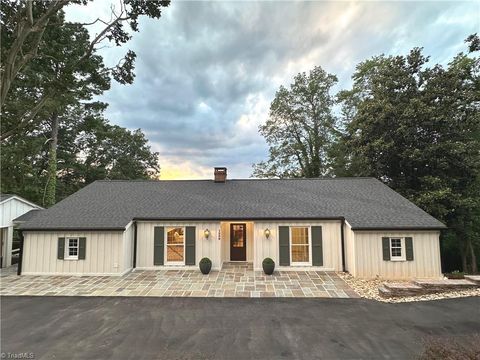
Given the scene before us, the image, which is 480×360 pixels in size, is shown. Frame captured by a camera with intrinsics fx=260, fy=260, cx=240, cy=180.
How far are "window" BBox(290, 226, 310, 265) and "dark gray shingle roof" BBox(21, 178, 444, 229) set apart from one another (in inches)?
30.4

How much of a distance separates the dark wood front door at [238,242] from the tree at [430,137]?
10244 millimetres

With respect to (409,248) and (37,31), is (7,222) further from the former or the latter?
(409,248)

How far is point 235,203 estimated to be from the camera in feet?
48.6

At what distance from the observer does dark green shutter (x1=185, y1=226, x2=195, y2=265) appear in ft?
43.5

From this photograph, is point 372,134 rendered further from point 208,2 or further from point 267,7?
point 208,2

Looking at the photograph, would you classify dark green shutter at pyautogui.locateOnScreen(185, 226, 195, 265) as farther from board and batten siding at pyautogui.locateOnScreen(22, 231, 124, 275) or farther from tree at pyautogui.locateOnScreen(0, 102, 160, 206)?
tree at pyautogui.locateOnScreen(0, 102, 160, 206)

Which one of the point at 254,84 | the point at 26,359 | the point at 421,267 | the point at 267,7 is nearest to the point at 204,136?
the point at 254,84

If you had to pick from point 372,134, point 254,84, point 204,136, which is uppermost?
point 254,84

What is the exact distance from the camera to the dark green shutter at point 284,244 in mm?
13086

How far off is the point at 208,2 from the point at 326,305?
44.7 ft

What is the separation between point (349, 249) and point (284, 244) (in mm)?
3076

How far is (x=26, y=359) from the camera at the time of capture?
5602 millimetres

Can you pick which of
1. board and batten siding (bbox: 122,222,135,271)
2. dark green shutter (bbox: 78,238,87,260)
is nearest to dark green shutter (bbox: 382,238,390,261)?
board and batten siding (bbox: 122,222,135,271)

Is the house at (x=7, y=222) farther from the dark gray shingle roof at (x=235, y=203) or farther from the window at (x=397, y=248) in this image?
the window at (x=397, y=248)
